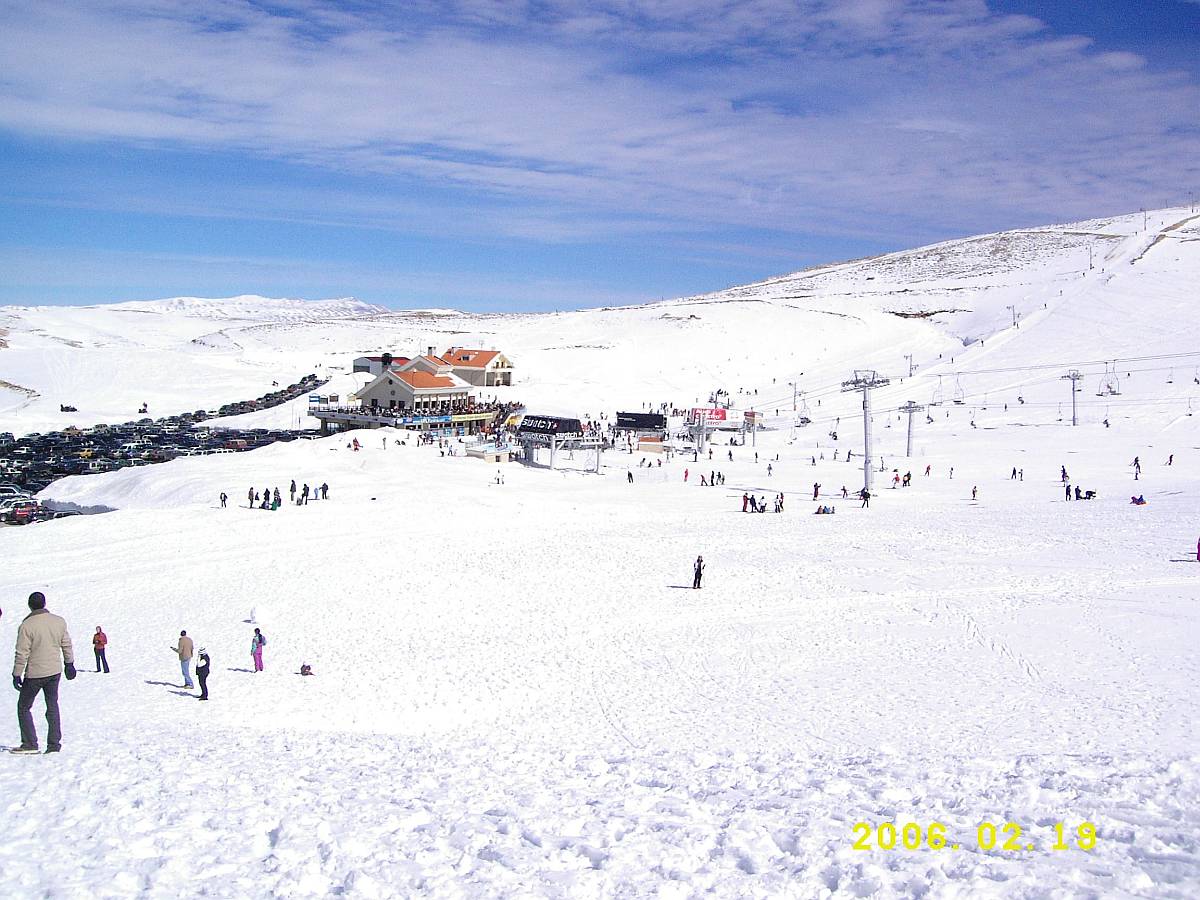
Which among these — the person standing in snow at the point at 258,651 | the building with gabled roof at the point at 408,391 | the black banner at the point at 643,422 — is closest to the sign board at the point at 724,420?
the black banner at the point at 643,422

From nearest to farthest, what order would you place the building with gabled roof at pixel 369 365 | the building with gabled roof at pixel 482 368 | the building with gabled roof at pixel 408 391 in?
the building with gabled roof at pixel 408 391 → the building with gabled roof at pixel 482 368 → the building with gabled roof at pixel 369 365

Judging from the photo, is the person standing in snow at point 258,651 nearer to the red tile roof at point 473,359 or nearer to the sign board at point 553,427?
the sign board at point 553,427

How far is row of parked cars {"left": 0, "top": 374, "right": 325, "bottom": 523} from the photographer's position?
40.2 m

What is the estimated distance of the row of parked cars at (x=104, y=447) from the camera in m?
40.2

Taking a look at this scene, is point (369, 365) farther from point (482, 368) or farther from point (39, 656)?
point (39, 656)

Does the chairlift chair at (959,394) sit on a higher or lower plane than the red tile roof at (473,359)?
lower

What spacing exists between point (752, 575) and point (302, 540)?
41.9 ft

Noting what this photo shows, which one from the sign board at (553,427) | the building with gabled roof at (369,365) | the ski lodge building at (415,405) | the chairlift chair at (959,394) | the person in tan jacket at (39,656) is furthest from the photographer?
the building with gabled roof at (369,365)

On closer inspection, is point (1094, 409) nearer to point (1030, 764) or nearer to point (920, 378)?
point (920, 378)

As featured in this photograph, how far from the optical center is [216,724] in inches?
447

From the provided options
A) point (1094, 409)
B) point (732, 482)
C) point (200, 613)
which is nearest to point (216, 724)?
point (200, 613)

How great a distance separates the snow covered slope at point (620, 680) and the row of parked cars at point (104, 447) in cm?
484

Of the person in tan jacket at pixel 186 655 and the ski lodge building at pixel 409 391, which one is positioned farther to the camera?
the ski lodge building at pixel 409 391

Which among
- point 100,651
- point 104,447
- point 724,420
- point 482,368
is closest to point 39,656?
point 100,651
